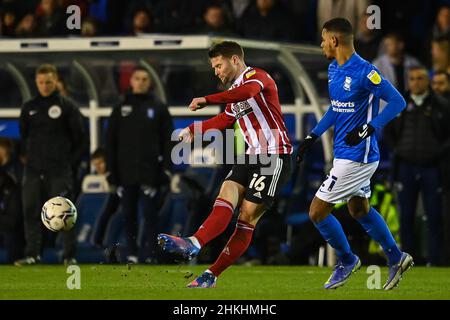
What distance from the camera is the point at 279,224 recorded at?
15.2m

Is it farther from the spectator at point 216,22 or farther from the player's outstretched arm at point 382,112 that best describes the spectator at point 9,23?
the player's outstretched arm at point 382,112

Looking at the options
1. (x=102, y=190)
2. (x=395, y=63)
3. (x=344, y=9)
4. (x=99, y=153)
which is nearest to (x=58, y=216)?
(x=99, y=153)

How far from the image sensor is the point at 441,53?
15.4 m

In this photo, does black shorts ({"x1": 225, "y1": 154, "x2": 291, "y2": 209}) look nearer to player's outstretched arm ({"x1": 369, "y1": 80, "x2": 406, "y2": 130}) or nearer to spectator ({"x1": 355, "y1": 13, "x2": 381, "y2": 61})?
player's outstretched arm ({"x1": 369, "y1": 80, "x2": 406, "y2": 130})

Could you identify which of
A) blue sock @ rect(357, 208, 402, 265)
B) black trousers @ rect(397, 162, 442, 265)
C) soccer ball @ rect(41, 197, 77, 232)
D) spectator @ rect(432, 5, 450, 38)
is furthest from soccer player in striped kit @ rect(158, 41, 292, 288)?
spectator @ rect(432, 5, 450, 38)

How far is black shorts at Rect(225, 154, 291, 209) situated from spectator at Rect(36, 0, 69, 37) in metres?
7.86

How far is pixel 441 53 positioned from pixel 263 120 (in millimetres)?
5701

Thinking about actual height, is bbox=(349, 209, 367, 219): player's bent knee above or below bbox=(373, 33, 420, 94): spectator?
below

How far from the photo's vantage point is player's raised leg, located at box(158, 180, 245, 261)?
943cm

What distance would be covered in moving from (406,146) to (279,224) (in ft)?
5.64

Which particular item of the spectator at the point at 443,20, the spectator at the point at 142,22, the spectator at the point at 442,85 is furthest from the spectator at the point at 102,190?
the spectator at the point at 443,20

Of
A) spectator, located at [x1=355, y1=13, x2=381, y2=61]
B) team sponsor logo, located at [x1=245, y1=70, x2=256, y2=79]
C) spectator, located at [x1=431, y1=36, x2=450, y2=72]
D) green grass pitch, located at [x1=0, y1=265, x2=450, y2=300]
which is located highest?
spectator, located at [x1=355, y1=13, x2=381, y2=61]

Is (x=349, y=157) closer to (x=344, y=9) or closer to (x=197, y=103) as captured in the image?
(x=197, y=103)
